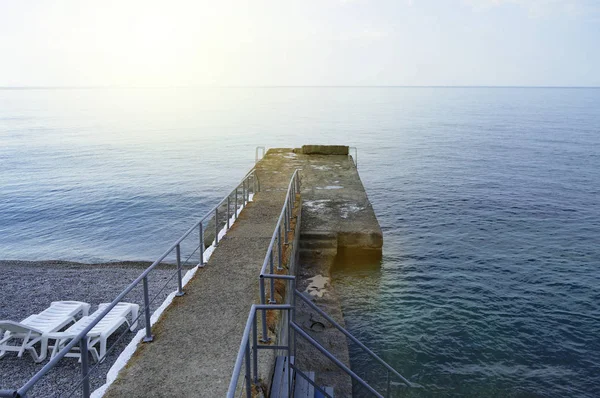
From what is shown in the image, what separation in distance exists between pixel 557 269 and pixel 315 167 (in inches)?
485

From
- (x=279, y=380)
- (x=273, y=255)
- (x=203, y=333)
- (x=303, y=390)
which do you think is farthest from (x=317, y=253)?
(x=279, y=380)

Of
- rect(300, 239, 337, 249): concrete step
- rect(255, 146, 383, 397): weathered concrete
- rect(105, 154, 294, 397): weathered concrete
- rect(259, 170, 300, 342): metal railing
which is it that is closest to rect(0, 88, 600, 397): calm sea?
rect(255, 146, 383, 397): weathered concrete

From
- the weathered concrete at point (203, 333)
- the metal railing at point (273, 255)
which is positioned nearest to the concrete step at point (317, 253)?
the metal railing at point (273, 255)

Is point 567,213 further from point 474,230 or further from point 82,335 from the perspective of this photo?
point 82,335

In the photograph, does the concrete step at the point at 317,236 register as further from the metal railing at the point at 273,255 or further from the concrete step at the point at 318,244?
the metal railing at the point at 273,255

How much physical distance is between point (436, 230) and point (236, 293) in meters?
14.9

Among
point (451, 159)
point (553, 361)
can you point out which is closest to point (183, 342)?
point (553, 361)

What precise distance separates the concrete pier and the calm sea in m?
1.10

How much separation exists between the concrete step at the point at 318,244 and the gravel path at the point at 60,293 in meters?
4.25

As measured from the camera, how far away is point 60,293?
14.8m

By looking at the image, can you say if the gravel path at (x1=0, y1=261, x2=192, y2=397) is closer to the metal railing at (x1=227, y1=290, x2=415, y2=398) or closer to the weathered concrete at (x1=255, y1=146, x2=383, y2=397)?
the weathered concrete at (x1=255, y1=146, x2=383, y2=397)

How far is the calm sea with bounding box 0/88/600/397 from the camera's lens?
1138cm

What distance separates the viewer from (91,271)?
17656 mm

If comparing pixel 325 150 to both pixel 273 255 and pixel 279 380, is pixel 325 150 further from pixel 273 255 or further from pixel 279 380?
pixel 279 380
